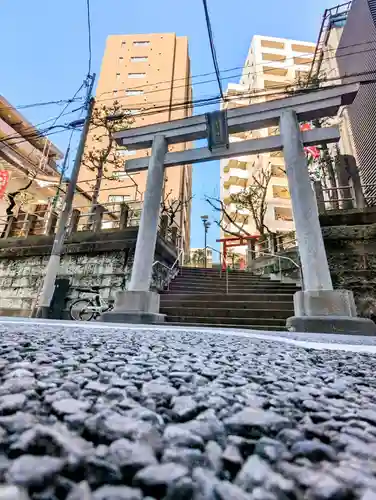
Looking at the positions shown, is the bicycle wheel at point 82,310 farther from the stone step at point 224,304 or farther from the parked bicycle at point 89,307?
the stone step at point 224,304

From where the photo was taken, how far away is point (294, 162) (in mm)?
4672

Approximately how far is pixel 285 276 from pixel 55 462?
7.27 meters

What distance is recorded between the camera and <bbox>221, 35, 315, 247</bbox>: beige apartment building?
2123 centimetres

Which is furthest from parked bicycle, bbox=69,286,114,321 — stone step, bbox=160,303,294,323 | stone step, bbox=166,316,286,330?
stone step, bbox=166,316,286,330

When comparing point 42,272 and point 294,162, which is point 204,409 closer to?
point 294,162

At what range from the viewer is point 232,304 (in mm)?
5285

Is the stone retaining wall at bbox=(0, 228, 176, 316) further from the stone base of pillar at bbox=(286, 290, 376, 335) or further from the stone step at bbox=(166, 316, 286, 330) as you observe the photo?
the stone base of pillar at bbox=(286, 290, 376, 335)

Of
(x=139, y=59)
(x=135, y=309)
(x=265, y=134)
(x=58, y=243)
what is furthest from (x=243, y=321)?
(x=139, y=59)

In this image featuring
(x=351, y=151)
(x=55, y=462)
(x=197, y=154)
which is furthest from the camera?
(x=351, y=151)

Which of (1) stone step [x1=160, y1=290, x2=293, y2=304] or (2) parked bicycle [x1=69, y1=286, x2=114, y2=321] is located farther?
(2) parked bicycle [x1=69, y1=286, x2=114, y2=321]

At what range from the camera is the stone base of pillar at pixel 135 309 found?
433 centimetres

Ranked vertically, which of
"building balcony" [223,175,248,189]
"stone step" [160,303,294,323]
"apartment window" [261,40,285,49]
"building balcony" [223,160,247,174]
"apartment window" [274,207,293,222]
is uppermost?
"apartment window" [261,40,285,49]

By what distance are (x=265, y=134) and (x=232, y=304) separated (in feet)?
68.6

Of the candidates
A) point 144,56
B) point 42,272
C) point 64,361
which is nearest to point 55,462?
point 64,361
